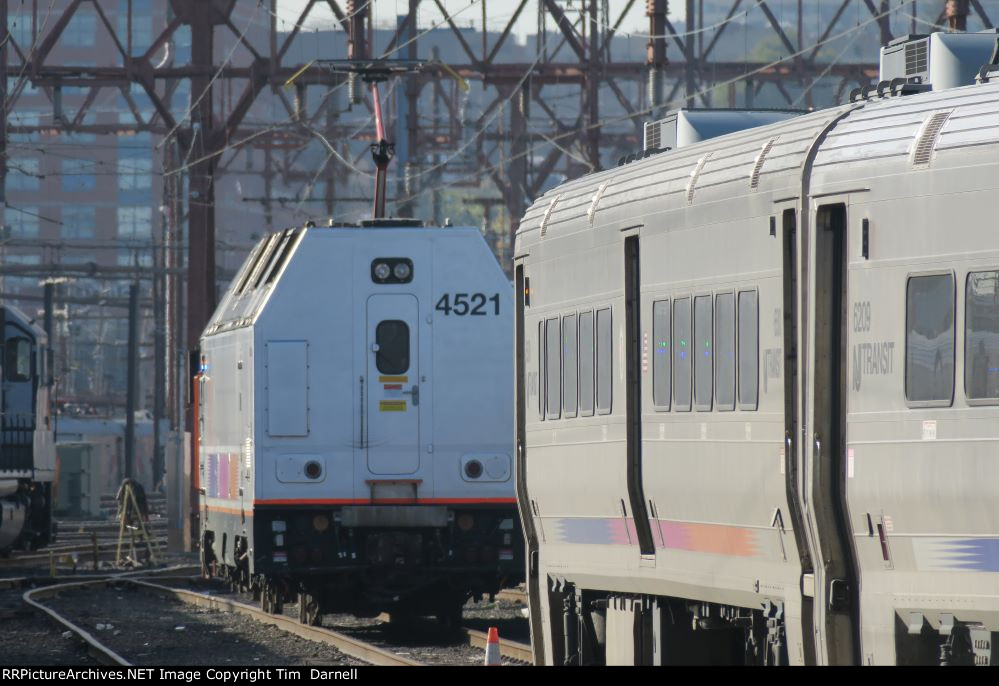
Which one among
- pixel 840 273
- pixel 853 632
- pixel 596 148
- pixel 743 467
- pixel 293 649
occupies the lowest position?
pixel 293 649

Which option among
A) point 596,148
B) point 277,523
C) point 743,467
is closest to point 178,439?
point 596,148

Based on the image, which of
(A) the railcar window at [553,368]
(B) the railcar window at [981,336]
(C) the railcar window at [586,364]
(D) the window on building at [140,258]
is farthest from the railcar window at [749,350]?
(D) the window on building at [140,258]

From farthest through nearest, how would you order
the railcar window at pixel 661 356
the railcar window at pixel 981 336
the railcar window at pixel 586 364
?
the railcar window at pixel 586 364 → the railcar window at pixel 661 356 → the railcar window at pixel 981 336

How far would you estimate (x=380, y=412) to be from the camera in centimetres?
1942

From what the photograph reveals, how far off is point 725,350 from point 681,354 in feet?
2.14

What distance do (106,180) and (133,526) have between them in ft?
315

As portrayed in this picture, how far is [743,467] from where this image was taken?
10586mm

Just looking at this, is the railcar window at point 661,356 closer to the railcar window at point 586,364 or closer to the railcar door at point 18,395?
the railcar window at point 586,364

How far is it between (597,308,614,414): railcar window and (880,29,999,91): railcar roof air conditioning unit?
2422mm

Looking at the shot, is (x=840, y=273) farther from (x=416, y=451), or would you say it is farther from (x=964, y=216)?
(x=416, y=451)

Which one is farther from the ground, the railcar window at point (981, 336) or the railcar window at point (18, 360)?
the railcar window at point (18, 360)

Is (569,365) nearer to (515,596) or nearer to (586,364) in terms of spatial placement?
(586,364)

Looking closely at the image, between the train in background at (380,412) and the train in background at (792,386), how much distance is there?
541 cm

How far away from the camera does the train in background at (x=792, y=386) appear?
899 cm
